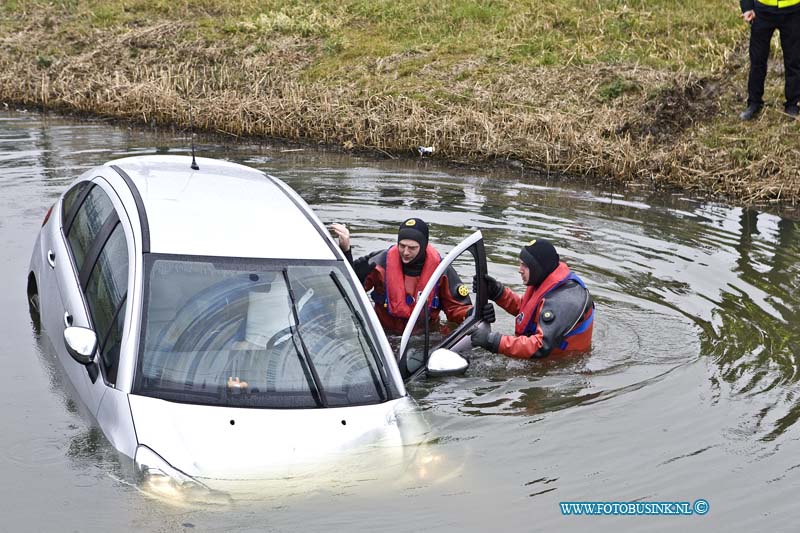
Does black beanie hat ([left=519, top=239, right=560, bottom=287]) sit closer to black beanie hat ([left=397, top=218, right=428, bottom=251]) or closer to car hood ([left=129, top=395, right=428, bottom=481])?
black beanie hat ([left=397, top=218, right=428, bottom=251])

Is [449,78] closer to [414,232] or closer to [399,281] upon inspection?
[399,281]

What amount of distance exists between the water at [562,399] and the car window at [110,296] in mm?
498

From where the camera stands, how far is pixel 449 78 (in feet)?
61.3

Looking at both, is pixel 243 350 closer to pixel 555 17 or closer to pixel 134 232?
pixel 134 232

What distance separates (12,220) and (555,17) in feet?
39.5

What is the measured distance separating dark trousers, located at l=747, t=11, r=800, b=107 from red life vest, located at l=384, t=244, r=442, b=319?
8.65m

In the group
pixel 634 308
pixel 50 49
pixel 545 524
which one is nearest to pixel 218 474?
pixel 545 524

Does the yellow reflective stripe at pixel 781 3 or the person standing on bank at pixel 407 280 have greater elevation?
the yellow reflective stripe at pixel 781 3

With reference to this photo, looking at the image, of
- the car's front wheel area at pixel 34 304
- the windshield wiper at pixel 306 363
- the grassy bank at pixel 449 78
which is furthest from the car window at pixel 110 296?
the grassy bank at pixel 449 78

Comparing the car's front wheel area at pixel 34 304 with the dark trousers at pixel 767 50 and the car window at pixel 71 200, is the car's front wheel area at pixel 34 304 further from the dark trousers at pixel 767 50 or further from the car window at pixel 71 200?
the dark trousers at pixel 767 50

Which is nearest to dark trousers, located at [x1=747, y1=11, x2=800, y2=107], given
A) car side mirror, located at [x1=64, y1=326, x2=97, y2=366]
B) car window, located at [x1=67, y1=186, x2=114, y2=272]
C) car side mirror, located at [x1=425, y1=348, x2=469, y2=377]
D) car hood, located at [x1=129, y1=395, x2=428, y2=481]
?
car side mirror, located at [x1=425, y1=348, x2=469, y2=377]

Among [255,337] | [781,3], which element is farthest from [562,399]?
[781,3]

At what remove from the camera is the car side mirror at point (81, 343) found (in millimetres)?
6180

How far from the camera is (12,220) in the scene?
1234 cm
